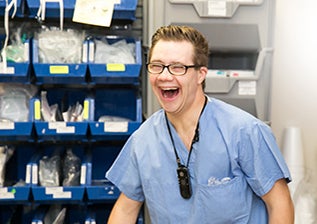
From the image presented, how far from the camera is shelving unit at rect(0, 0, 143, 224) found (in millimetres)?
1601

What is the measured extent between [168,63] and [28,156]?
1175 millimetres

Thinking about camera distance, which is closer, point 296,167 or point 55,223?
point 55,223

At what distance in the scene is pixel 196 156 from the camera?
125 cm

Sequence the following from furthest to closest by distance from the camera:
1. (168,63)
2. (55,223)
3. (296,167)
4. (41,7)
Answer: (296,167) < (55,223) < (41,7) < (168,63)

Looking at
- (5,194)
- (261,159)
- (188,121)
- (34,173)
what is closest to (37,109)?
(34,173)

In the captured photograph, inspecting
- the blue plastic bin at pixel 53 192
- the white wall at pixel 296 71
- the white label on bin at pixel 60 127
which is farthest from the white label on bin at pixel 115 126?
the white wall at pixel 296 71

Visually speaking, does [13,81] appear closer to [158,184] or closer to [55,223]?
[55,223]

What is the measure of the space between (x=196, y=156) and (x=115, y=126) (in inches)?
20.3

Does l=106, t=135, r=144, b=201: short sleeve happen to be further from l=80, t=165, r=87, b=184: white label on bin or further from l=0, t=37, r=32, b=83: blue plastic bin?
l=0, t=37, r=32, b=83: blue plastic bin

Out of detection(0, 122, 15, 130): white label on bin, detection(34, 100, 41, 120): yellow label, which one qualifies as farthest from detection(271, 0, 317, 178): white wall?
detection(0, 122, 15, 130): white label on bin

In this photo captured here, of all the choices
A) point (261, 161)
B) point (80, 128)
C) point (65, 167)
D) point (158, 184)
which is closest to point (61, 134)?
point (80, 128)

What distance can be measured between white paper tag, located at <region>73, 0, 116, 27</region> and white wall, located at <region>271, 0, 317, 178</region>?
3.00 feet

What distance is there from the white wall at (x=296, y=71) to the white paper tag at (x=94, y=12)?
91 cm

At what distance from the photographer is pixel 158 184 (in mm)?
1268
